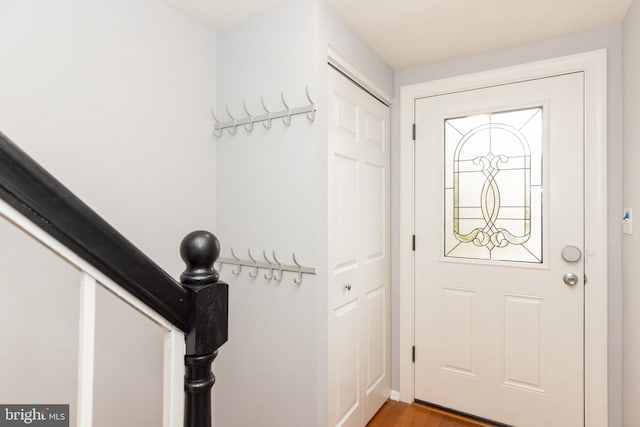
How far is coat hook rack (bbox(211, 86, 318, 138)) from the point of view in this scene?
1.66m

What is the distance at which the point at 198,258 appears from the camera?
23.8 inches

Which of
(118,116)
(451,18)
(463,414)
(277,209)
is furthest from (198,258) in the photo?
(463,414)

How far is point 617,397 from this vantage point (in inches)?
74.4

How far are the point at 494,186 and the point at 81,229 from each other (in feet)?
7.37

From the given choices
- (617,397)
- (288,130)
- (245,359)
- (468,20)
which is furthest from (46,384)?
(617,397)

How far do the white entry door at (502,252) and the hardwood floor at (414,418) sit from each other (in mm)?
77

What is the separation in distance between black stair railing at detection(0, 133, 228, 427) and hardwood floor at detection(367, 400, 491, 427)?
1.95 meters

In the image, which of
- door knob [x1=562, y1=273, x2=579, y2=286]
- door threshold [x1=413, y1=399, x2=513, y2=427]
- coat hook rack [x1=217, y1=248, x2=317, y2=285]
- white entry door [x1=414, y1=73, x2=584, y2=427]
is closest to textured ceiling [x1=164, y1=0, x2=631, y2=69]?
white entry door [x1=414, y1=73, x2=584, y2=427]

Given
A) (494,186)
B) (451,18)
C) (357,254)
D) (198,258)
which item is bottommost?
(357,254)

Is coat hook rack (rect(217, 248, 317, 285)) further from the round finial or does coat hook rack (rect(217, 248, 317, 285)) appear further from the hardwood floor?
the hardwood floor

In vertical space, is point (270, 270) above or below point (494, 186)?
below

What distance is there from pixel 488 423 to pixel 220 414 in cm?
166

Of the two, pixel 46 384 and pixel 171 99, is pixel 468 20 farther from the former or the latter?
pixel 46 384

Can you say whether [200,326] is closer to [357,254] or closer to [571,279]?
[357,254]
